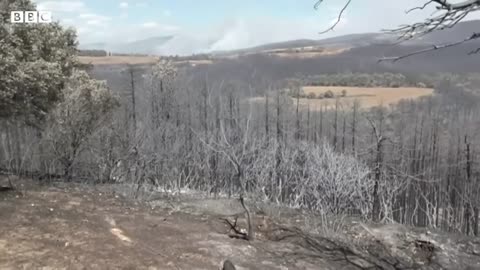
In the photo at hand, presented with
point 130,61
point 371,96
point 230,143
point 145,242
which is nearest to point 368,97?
point 371,96

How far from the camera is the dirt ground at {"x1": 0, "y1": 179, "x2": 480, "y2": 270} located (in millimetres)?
5289

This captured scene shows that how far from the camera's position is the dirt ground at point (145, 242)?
208 inches

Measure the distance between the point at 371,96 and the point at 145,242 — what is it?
52.5ft

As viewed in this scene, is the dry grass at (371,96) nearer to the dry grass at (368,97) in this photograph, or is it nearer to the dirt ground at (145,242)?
the dry grass at (368,97)

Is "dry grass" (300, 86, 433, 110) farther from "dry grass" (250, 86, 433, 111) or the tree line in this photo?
the tree line

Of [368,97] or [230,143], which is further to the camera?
[368,97]

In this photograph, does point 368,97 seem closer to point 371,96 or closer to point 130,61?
point 371,96

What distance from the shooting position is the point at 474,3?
2158 millimetres

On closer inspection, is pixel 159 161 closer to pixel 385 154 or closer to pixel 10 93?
pixel 10 93

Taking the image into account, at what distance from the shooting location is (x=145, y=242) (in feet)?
19.5

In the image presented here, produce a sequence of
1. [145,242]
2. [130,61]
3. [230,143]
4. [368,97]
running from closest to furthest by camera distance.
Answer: [145,242] → [230,143] → [368,97] → [130,61]

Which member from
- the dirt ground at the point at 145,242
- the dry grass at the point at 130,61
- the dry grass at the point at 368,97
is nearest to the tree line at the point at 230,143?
the dry grass at the point at 368,97

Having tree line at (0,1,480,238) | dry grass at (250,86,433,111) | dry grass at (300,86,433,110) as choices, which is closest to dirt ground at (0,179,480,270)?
tree line at (0,1,480,238)

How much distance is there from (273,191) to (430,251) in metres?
4.97
